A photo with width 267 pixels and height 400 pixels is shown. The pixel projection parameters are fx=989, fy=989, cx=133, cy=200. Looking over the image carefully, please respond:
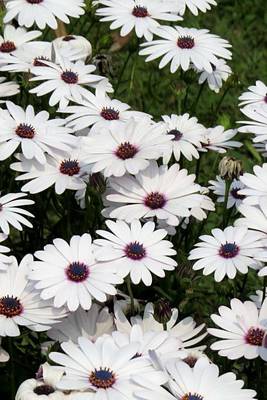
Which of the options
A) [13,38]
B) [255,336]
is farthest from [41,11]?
[255,336]

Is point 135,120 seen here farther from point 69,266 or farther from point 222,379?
point 222,379

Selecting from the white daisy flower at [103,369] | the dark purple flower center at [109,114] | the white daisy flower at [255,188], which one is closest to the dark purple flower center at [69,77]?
the dark purple flower center at [109,114]

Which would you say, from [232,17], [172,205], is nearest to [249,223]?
[172,205]

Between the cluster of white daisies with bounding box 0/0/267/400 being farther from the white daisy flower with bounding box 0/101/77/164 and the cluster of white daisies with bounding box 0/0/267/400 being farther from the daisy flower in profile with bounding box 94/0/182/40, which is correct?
the daisy flower in profile with bounding box 94/0/182/40

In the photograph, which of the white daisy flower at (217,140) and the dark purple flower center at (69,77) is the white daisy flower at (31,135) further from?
the white daisy flower at (217,140)

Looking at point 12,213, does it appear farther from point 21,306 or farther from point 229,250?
point 229,250

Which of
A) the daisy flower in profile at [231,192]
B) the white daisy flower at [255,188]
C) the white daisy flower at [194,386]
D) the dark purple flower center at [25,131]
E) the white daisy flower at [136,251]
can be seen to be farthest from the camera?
the daisy flower in profile at [231,192]
